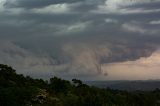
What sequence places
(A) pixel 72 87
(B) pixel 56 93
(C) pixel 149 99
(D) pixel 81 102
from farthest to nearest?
(C) pixel 149 99
(A) pixel 72 87
(B) pixel 56 93
(D) pixel 81 102

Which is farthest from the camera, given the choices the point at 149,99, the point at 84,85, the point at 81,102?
the point at 149,99

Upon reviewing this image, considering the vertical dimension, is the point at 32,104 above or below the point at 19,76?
below

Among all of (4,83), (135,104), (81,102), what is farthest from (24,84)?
(135,104)

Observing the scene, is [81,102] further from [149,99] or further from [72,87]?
[149,99]

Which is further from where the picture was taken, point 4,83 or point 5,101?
point 4,83

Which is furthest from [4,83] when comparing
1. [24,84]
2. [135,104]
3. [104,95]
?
[135,104]

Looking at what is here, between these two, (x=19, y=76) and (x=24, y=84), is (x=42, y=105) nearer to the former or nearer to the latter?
(x=24, y=84)
